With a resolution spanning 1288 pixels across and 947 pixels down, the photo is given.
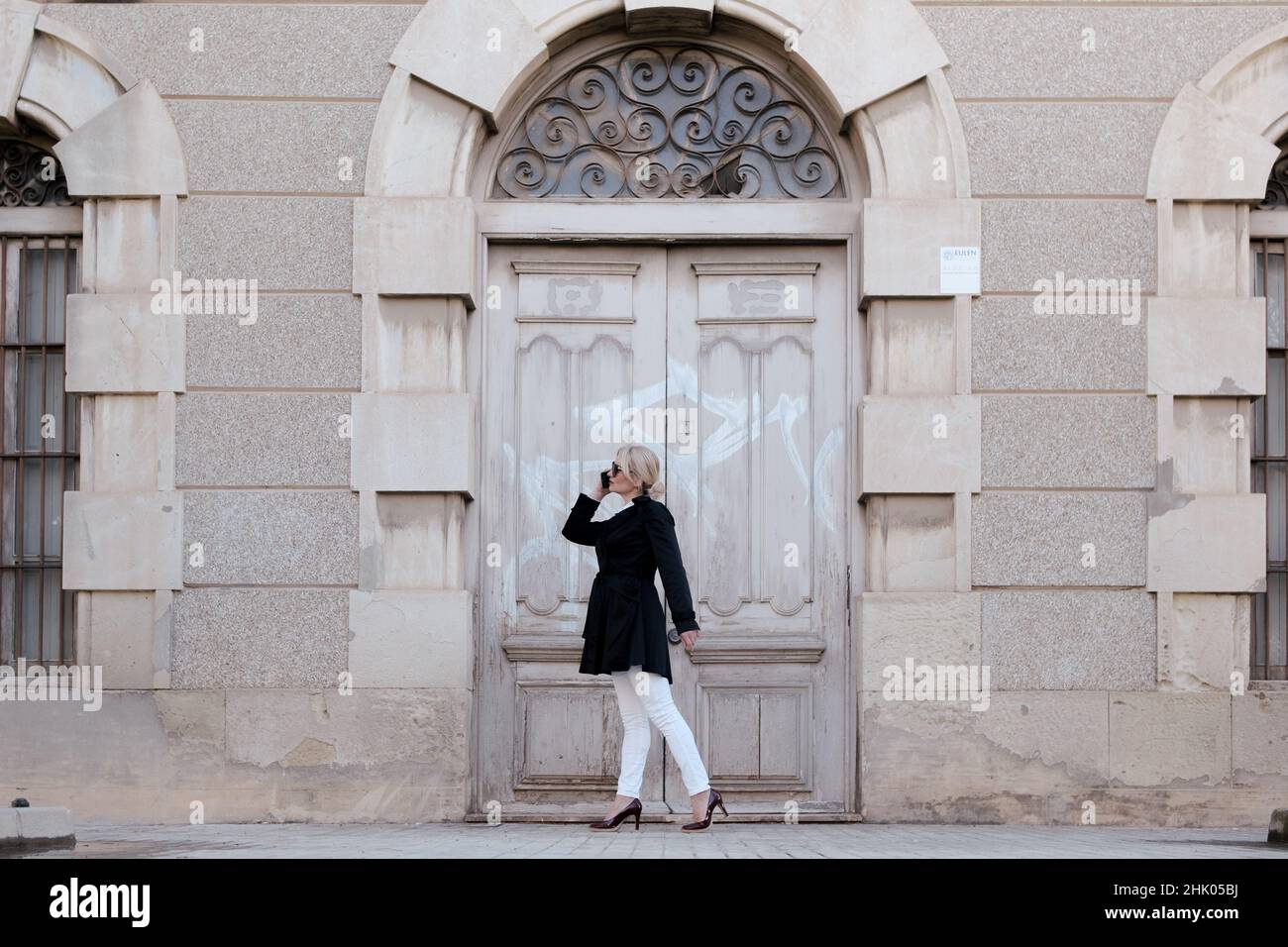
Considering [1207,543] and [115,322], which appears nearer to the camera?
[1207,543]

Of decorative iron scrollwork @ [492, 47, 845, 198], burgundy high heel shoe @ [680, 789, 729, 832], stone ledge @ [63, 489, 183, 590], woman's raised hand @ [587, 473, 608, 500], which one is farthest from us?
decorative iron scrollwork @ [492, 47, 845, 198]

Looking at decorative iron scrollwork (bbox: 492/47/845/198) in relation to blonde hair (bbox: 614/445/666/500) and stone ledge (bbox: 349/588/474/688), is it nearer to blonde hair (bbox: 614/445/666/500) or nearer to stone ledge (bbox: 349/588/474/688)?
blonde hair (bbox: 614/445/666/500)

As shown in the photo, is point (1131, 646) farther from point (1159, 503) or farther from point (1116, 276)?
point (1116, 276)

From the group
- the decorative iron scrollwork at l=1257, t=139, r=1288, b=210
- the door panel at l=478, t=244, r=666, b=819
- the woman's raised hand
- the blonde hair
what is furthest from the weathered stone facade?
the blonde hair

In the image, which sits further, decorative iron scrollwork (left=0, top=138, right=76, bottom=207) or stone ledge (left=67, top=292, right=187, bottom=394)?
decorative iron scrollwork (left=0, top=138, right=76, bottom=207)

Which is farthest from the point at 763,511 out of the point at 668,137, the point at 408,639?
the point at 668,137

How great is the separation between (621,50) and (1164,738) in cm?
496

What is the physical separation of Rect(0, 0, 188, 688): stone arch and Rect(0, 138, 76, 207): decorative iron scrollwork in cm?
30

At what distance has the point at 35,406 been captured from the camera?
10.4 metres

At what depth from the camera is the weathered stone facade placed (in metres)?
9.85

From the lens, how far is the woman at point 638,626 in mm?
8938

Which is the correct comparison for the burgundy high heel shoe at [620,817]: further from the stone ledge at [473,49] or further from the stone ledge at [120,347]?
the stone ledge at [473,49]

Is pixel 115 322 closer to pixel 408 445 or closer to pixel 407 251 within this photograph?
pixel 407 251

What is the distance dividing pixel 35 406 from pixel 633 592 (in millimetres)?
3846
